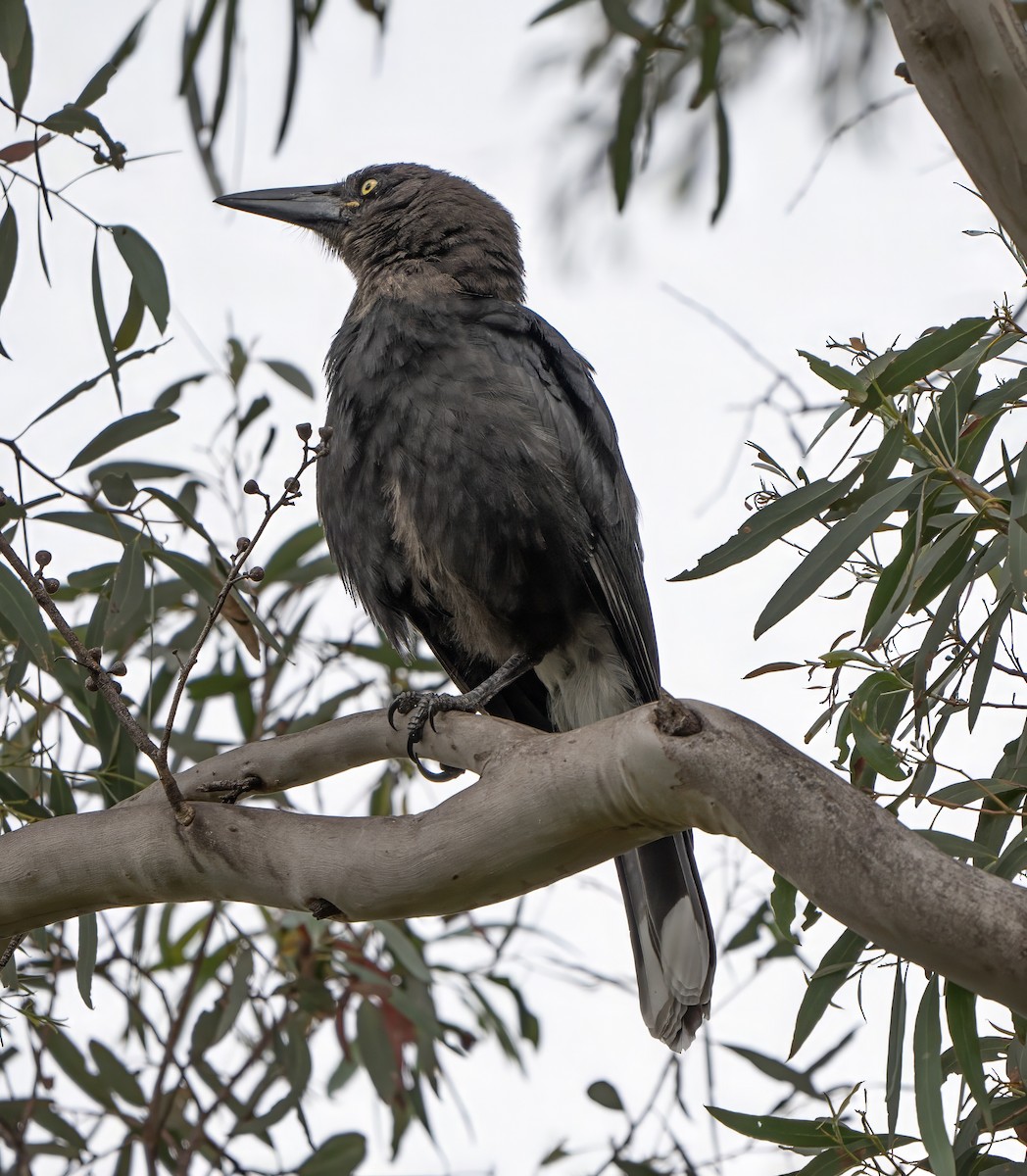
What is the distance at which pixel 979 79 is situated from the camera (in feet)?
4.53

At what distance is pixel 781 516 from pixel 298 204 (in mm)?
2253

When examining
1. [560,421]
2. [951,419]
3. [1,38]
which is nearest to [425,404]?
[560,421]

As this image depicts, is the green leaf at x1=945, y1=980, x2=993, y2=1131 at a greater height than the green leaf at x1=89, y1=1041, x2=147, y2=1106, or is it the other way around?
the green leaf at x1=89, y1=1041, x2=147, y2=1106

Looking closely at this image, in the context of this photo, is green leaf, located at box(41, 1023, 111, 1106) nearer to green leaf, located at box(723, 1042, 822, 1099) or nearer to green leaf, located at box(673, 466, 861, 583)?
green leaf, located at box(723, 1042, 822, 1099)

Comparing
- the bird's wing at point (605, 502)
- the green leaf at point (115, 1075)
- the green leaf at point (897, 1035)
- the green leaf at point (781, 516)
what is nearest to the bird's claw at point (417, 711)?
the bird's wing at point (605, 502)

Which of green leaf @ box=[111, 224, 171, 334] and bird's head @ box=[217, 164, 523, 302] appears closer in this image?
green leaf @ box=[111, 224, 171, 334]

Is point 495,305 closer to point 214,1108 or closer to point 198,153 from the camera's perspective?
point 198,153

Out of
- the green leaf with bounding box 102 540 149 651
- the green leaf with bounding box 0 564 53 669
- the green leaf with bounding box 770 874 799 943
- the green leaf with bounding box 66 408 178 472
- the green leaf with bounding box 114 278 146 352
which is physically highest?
the green leaf with bounding box 114 278 146 352

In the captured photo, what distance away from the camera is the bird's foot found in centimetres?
208

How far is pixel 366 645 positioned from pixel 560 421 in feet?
3.28

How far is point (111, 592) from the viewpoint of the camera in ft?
7.88

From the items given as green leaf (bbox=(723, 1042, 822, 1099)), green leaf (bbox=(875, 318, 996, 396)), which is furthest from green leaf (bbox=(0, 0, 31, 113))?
green leaf (bbox=(723, 1042, 822, 1099))

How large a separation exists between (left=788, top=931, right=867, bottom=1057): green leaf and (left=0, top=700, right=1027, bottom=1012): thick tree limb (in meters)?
0.29

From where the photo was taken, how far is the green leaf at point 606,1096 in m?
2.78
